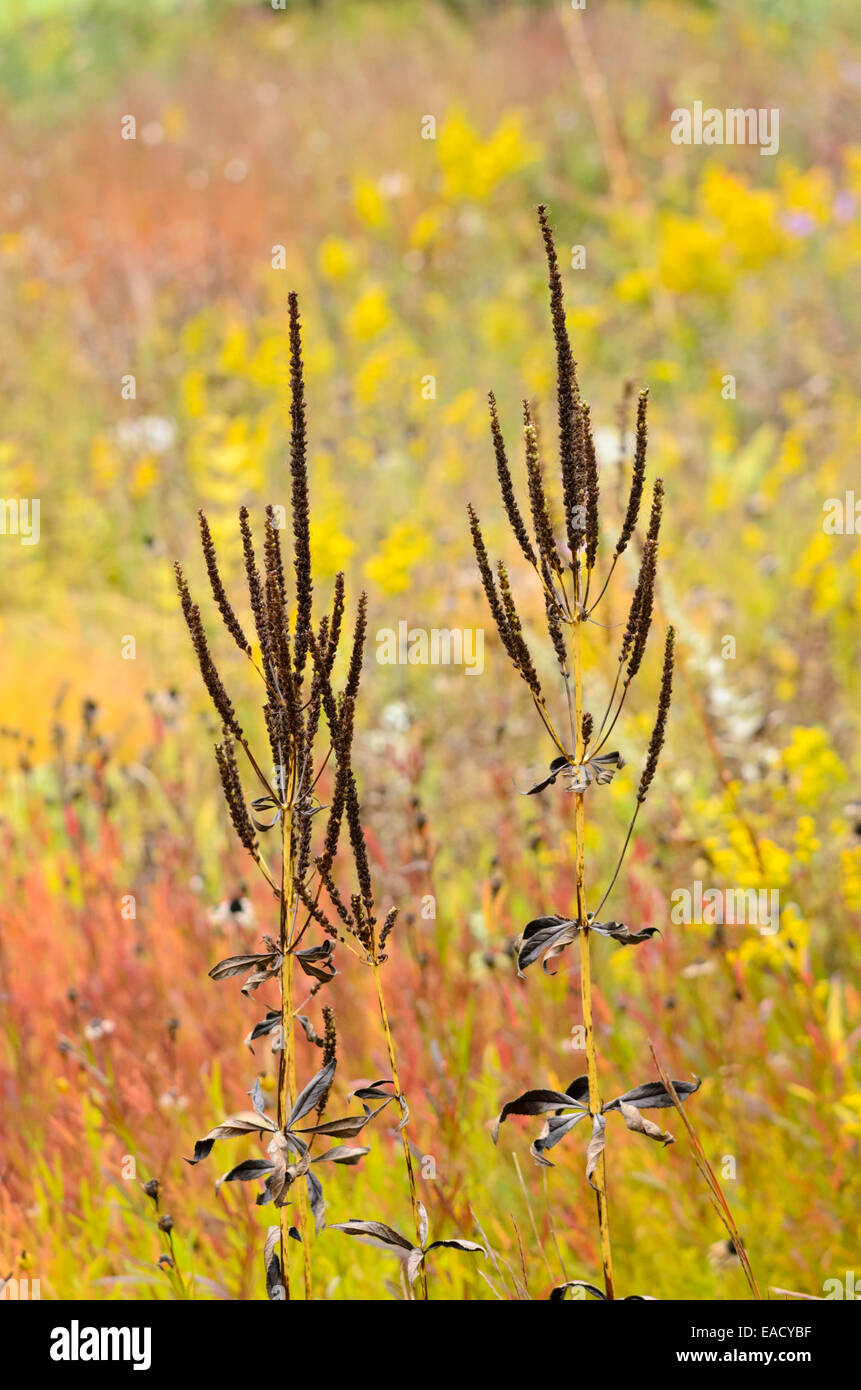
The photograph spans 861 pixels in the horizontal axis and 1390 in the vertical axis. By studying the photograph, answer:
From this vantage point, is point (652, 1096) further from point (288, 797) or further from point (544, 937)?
point (288, 797)

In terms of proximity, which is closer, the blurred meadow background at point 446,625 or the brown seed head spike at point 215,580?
the brown seed head spike at point 215,580

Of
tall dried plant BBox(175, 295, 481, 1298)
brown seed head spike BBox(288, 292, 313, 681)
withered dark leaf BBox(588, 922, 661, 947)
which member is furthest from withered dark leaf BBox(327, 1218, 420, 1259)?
brown seed head spike BBox(288, 292, 313, 681)

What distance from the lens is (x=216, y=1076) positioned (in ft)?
6.57

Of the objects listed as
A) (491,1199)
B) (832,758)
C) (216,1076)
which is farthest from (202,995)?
(832,758)

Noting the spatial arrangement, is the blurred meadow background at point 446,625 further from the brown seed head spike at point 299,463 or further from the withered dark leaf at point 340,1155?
the brown seed head spike at point 299,463

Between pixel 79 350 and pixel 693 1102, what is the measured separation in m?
5.93

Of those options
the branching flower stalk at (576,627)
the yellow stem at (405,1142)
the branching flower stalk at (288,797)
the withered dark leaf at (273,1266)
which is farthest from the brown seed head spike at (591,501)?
the withered dark leaf at (273,1266)

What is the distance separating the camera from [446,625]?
3932mm

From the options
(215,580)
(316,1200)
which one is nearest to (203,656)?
(215,580)

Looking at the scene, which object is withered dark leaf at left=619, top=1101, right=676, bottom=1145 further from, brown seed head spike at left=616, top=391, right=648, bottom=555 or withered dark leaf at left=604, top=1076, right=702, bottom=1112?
brown seed head spike at left=616, top=391, right=648, bottom=555

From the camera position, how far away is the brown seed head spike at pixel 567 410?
1078 mm

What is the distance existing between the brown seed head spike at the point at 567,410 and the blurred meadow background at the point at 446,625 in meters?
0.65

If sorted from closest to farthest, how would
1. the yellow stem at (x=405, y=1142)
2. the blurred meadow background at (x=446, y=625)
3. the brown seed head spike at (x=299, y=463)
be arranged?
the brown seed head spike at (x=299, y=463), the yellow stem at (x=405, y=1142), the blurred meadow background at (x=446, y=625)

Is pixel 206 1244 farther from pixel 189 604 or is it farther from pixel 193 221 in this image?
pixel 193 221
